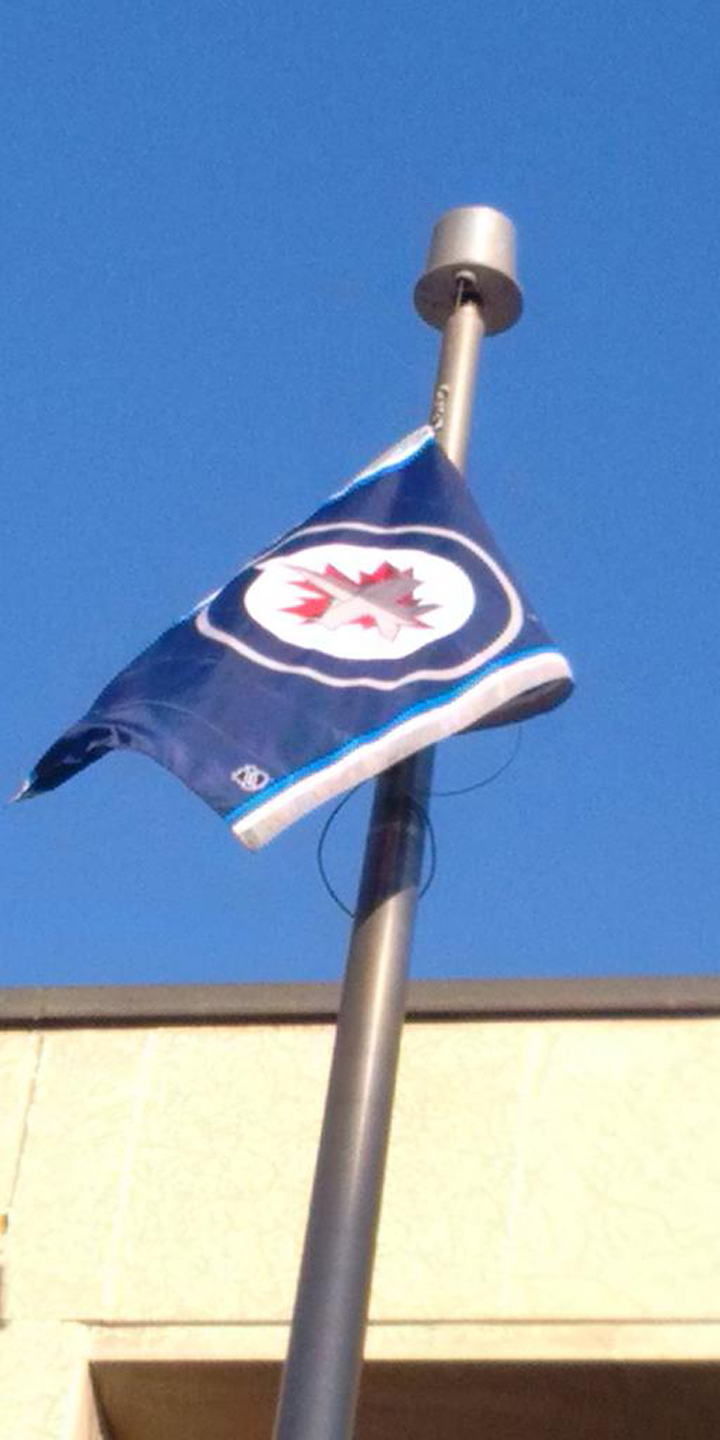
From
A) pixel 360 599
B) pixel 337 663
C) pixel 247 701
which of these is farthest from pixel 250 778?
pixel 360 599

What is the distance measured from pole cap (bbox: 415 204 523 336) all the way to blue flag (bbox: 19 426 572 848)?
510mm

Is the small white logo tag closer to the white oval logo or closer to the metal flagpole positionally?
the metal flagpole

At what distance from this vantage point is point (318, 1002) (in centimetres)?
847

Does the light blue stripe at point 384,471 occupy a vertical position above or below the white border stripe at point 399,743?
above

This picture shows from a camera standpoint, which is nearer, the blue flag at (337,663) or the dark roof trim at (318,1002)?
the blue flag at (337,663)

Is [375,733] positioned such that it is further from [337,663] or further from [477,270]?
[477,270]

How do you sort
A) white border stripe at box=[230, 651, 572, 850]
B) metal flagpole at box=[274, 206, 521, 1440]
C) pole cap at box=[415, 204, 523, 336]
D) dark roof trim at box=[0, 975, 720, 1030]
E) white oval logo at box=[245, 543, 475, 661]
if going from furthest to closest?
dark roof trim at box=[0, 975, 720, 1030] < pole cap at box=[415, 204, 523, 336] < white oval logo at box=[245, 543, 475, 661] < white border stripe at box=[230, 651, 572, 850] < metal flagpole at box=[274, 206, 521, 1440]

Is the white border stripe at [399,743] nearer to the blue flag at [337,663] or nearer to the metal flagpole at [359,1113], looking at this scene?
the blue flag at [337,663]

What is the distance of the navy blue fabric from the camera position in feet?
20.6

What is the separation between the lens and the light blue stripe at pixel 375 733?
6.16m

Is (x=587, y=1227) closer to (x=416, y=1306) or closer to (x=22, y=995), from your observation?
(x=416, y=1306)

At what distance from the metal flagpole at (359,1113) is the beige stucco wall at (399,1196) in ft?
6.25

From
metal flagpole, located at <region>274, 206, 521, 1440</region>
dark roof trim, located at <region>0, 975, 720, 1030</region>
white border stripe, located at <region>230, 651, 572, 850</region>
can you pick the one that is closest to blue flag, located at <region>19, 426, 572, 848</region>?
white border stripe, located at <region>230, 651, 572, 850</region>

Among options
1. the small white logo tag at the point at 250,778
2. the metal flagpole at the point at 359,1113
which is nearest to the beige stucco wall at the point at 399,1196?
the metal flagpole at the point at 359,1113
